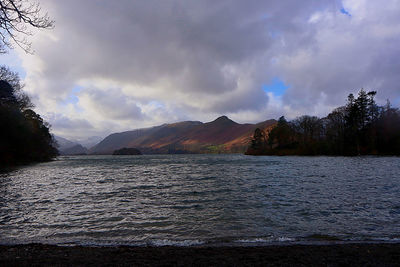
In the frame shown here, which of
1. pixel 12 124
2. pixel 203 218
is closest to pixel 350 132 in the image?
pixel 203 218

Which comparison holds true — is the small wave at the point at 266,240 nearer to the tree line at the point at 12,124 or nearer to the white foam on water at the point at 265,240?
the white foam on water at the point at 265,240

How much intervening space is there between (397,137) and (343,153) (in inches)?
867

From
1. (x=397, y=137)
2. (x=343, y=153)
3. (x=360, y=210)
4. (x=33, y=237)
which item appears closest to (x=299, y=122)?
(x=343, y=153)

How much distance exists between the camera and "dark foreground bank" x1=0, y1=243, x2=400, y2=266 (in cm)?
674

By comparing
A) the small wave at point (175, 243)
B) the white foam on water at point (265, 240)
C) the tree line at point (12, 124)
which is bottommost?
the small wave at point (175, 243)

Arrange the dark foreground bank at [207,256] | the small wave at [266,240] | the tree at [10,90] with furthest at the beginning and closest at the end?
the tree at [10,90] < the small wave at [266,240] < the dark foreground bank at [207,256]

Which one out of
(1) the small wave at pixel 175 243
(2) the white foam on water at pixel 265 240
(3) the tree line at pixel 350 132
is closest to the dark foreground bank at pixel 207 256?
(1) the small wave at pixel 175 243

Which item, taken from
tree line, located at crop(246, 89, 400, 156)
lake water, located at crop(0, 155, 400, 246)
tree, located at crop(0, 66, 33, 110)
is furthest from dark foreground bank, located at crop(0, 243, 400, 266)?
tree line, located at crop(246, 89, 400, 156)

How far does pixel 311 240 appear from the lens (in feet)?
32.0

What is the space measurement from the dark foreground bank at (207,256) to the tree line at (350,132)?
10243 centimetres

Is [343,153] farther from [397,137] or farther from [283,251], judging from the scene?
[283,251]

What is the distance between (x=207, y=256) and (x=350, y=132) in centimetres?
11754

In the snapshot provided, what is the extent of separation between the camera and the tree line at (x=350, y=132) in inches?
3540

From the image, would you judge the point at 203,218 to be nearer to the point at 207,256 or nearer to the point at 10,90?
the point at 207,256
